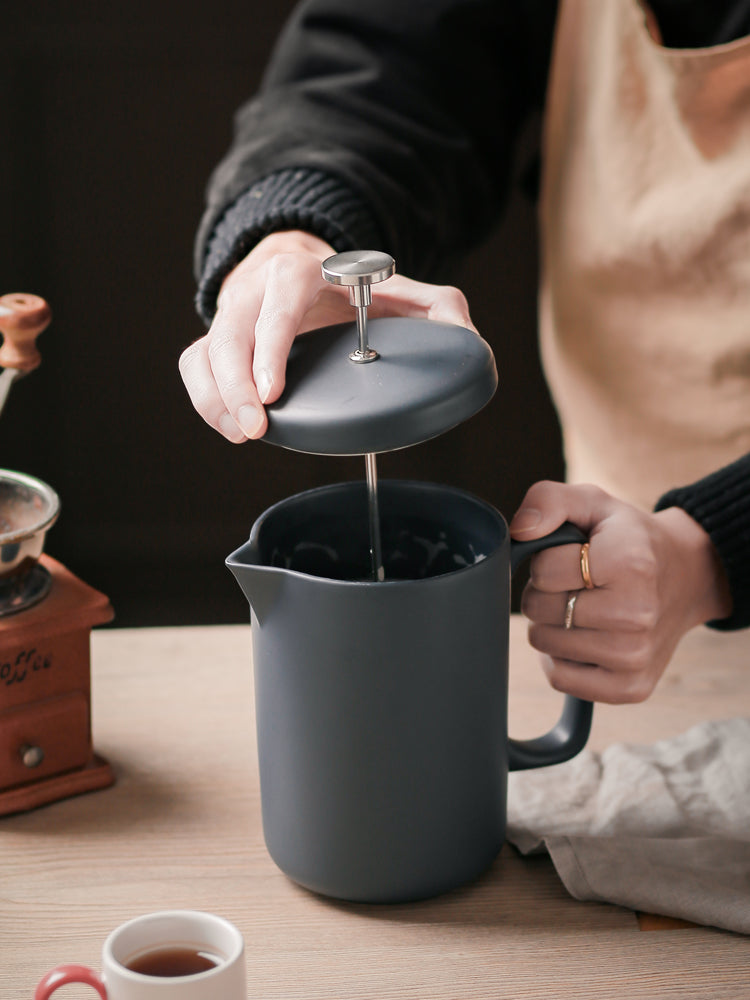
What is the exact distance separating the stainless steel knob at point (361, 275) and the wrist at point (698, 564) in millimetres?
333

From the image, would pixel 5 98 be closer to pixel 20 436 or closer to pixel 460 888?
pixel 20 436

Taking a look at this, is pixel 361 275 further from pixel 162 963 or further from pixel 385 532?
pixel 162 963

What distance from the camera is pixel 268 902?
0.69 m

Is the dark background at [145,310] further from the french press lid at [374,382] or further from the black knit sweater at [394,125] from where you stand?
the french press lid at [374,382]

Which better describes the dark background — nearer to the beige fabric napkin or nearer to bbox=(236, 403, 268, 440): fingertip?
the beige fabric napkin

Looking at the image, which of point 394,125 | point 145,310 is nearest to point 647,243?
point 394,125

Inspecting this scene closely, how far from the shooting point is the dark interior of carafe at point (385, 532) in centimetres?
72

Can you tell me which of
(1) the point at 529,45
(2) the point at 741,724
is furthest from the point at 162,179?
(2) the point at 741,724

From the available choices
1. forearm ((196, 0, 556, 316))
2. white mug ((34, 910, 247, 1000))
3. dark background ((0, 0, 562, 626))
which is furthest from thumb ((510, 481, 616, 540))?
dark background ((0, 0, 562, 626))

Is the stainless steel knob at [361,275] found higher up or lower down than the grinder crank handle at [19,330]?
higher up

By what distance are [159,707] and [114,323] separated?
1451mm

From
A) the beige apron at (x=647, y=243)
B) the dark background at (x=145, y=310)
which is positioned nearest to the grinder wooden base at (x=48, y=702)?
the beige apron at (x=647, y=243)

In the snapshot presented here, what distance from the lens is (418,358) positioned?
60 cm

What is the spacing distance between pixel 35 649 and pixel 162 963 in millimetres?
302
